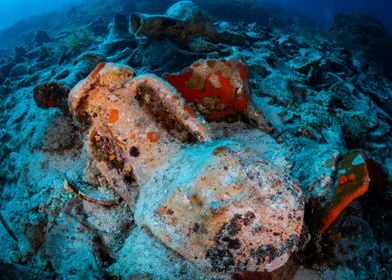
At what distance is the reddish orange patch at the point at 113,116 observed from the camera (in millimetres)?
2837

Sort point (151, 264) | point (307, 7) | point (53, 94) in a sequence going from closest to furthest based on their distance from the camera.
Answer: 1. point (151, 264)
2. point (53, 94)
3. point (307, 7)

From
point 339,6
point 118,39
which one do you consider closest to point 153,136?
point 118,39

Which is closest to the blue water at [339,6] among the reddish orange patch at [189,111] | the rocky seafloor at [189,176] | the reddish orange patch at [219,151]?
the rocky seafloor at [189,176]

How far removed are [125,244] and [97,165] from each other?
90 cm

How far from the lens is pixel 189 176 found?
2.34m

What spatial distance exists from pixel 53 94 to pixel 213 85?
7.45 ft

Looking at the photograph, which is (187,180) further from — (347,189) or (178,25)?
(178,25)

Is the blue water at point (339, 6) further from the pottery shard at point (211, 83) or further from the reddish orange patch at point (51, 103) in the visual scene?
the reddish orange patch at point (51, 103)

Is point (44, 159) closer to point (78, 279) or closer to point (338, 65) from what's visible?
point (78, 279)

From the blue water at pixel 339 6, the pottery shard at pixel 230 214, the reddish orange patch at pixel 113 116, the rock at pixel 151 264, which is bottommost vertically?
the blue water at pixel 339 6

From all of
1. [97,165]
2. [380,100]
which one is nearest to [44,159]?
[97,165]

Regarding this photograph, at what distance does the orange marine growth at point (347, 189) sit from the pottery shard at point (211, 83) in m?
1.62

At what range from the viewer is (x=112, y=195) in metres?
3.08

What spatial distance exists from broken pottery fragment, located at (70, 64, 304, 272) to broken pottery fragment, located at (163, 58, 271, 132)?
76 centimetres
